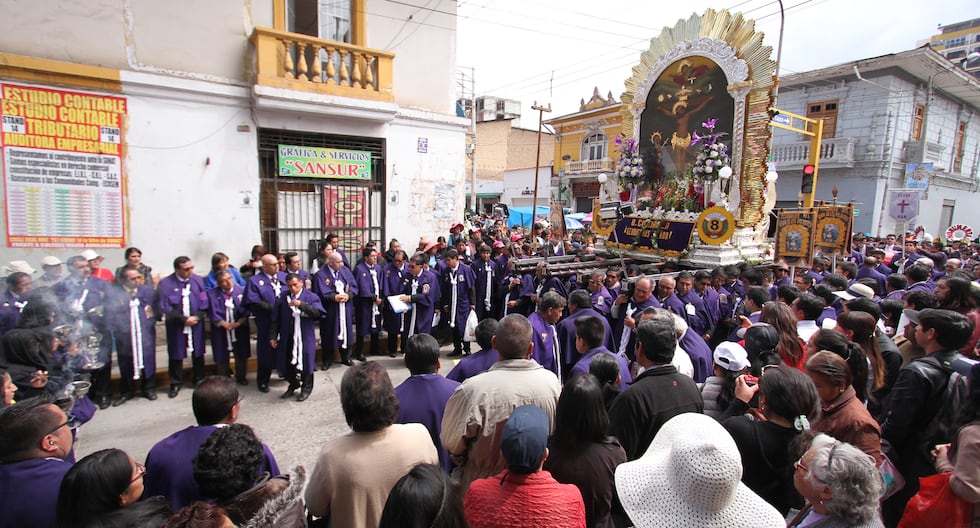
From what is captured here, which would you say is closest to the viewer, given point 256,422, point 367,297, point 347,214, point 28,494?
point 28,494

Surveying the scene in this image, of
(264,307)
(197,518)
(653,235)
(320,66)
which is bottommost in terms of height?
(264,307)

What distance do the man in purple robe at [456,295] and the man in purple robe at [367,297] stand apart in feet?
3.61

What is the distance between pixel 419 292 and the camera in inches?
314

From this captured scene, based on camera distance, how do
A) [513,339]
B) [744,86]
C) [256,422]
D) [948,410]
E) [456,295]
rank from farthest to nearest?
[744,86], [456,295], [256,422], [513,339], [948,410]

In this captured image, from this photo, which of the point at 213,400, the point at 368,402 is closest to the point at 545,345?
the point at 368,402

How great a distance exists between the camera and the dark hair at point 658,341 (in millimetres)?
3153

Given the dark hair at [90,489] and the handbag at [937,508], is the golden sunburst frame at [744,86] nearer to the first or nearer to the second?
the handbag at [937,508]

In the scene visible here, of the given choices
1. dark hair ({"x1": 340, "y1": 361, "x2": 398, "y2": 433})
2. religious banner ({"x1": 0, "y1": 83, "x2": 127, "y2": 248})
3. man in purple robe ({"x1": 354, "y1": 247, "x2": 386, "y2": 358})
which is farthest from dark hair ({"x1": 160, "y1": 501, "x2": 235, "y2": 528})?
religious banner ({"x1": 0, "y1": 83, "x2": 127, "y2": 248})

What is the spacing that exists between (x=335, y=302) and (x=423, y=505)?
5.73 meters

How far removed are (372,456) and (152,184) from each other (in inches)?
307

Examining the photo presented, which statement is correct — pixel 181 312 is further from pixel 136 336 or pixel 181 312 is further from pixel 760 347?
pixel 760 347

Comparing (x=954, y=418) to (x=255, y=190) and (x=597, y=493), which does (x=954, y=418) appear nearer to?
(x=597, y=493)

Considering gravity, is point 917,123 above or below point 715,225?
above

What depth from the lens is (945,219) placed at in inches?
930
